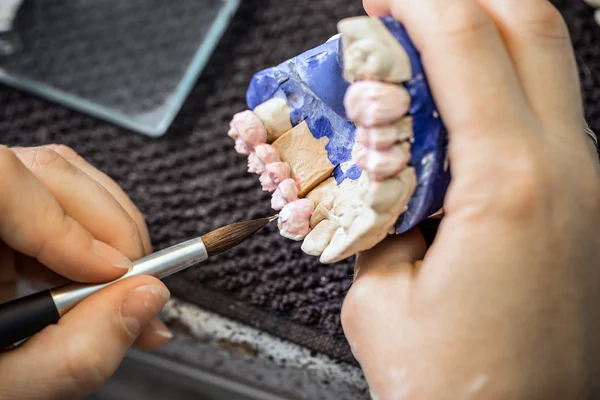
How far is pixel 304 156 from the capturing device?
0.55 meters

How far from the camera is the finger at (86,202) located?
585mm

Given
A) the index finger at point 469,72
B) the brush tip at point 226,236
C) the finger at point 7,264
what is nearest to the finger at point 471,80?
the index finger at point 469,72

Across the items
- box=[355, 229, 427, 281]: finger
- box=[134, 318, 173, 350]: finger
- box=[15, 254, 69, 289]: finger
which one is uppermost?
box=[355, 229, 427, 281]: finger

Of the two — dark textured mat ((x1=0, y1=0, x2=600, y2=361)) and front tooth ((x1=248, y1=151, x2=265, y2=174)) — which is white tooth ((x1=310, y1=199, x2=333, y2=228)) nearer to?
front tooth ((x1=248, y1=151, x2=265, y2=174))

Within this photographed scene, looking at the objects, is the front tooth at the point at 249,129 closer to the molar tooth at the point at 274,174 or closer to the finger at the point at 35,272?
the molar tooth at the point at 274,174

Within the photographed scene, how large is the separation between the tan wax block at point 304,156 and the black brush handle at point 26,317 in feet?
0.75

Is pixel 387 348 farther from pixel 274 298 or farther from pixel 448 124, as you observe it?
pixel 274 298

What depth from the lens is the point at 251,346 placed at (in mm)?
750

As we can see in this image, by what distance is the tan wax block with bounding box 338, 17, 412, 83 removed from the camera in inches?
16.0

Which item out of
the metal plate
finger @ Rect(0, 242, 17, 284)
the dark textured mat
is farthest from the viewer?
the metal plate

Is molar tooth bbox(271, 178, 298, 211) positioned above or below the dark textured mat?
above

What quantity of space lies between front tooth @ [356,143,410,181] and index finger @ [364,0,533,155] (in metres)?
0.03

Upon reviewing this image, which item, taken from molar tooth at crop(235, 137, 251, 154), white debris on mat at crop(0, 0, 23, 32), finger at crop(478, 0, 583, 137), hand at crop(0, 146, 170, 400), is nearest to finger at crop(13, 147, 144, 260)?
hand at crop(0, 146, 170, 400)

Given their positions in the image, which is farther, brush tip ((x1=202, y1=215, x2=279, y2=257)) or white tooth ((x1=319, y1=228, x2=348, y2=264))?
brush tip ((x1=202, y1=215, x2=279, y2=257))
